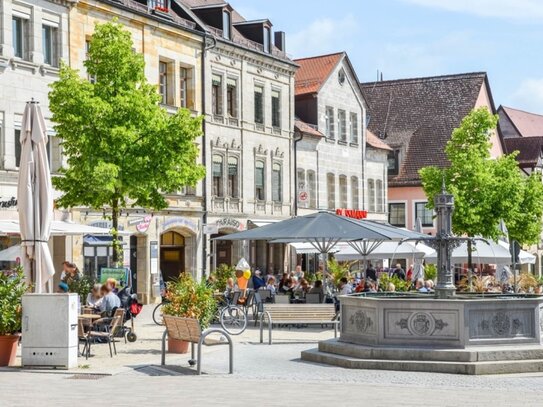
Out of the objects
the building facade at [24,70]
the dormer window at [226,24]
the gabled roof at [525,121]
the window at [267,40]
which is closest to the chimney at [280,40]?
the window at [267,40]

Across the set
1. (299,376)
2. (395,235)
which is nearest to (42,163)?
(299,376)

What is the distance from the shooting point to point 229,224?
45.8m

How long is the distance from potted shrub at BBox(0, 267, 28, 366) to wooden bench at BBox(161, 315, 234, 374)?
2.24 metres

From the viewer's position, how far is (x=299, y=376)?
1683 centimetres

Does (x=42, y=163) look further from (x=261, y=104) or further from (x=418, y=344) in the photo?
(x=261, y=104)

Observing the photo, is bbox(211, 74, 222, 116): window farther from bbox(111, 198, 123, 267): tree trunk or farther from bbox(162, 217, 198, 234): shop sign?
bbox(111, 198, 123, 267): tree trunk

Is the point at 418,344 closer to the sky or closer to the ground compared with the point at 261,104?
A: closer to the ground

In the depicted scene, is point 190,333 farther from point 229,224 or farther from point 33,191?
point 229,224

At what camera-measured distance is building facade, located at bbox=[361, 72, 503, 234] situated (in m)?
65.4

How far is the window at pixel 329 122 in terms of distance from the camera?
5431 cm

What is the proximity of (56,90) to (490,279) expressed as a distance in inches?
594

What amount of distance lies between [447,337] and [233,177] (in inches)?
1147

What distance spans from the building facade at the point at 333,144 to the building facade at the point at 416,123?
5967mm

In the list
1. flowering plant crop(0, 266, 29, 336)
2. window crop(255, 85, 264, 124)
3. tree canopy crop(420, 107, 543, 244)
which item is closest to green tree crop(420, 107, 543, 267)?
tree canopy crop(420, 107, 543, 244)
